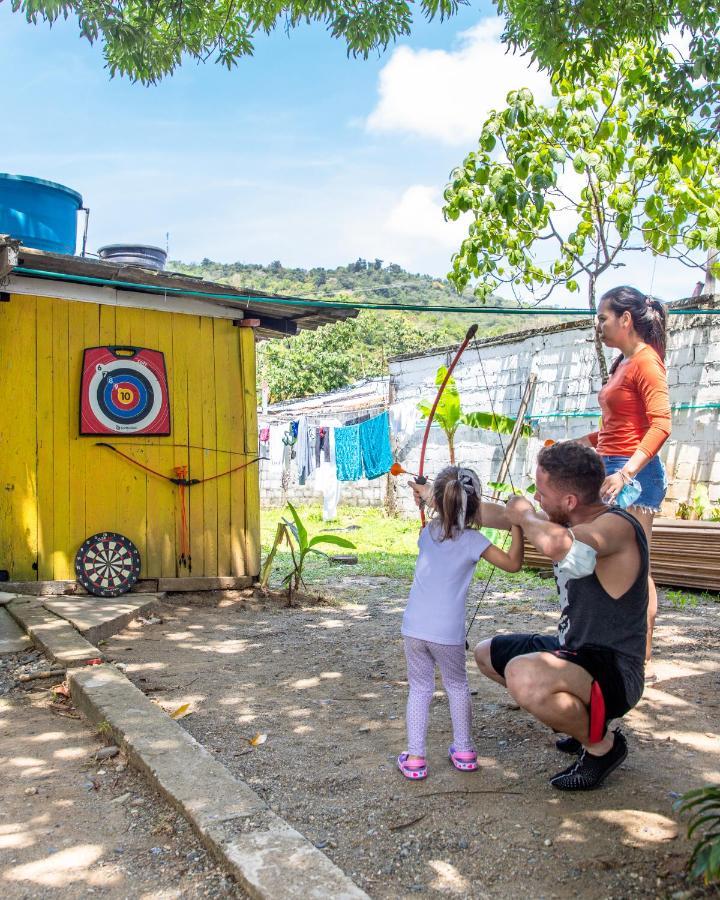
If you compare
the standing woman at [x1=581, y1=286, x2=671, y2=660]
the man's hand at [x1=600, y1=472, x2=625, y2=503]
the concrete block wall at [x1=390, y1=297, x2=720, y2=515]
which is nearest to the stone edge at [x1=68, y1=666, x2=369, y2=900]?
the man's hand at [x1=600, y1=472, x2=625, y2=503]

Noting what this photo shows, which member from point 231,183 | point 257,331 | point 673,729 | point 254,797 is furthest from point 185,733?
point 231,183

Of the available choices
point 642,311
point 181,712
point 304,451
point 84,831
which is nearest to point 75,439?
point 181,712

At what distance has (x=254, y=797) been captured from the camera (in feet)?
8.65

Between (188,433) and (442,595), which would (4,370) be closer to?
(188,433)

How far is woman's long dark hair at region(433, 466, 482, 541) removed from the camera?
2965mm

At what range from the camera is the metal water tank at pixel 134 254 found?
275 inches

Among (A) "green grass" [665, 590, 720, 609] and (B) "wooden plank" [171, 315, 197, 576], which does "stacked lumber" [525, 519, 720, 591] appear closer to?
(A) "green grass" [665, 590, 720, 609]

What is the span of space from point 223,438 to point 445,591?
4.62m

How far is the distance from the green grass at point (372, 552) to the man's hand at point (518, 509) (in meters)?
5.16

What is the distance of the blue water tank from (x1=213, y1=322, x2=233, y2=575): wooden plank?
152 centimetres

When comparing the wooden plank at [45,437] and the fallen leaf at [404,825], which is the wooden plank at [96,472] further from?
the fallen leaf at [404,825]

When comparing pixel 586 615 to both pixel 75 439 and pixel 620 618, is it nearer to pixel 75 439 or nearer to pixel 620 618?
pixel 620 618

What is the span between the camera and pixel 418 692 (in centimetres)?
296

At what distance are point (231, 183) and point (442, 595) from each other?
3343 centimetres
